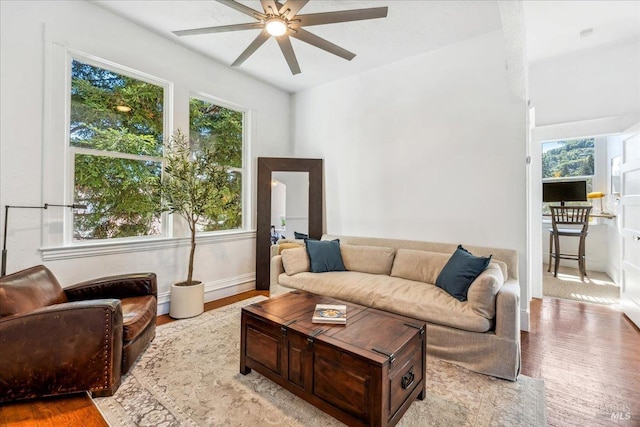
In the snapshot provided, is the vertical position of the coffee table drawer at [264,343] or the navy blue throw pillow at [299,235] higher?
the navy blue throw pillow at [299,235]

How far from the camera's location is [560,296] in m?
3.85

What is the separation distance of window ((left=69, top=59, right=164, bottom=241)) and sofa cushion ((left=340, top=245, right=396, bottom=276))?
226 centimetres

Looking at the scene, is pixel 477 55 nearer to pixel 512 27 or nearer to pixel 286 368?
pixel 512 27

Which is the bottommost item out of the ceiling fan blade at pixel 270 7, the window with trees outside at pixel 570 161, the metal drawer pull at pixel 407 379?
the metal drawer pull at pixel 407 379

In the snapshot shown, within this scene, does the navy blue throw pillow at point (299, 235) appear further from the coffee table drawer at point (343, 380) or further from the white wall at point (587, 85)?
the white wall at point (587, 85)

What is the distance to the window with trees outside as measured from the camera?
5.18m

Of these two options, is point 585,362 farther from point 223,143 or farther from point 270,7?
point 223,143

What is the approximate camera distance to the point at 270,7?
198cm

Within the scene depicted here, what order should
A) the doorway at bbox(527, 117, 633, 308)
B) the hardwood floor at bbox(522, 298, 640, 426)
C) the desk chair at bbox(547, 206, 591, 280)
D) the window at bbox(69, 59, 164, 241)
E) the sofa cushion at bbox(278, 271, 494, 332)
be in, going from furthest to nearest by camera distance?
the desk chair at bbox(547, 206, 591, 280) → the doorway at bbox(527, 117, 633, 308) → the window at bbox(69, 59, 164, 241) → the sofa cushion at bbox(278, 271, 494, 332) → the hardwood floor at bbox(522, 298, 640, 426)

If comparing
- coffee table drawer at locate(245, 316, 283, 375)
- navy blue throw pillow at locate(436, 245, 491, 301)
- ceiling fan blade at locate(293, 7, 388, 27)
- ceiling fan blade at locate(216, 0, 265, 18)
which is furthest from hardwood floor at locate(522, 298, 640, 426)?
ceiling fan blade at locate(216, 0, 265, 18)

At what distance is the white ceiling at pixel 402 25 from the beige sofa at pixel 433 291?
2329 mm

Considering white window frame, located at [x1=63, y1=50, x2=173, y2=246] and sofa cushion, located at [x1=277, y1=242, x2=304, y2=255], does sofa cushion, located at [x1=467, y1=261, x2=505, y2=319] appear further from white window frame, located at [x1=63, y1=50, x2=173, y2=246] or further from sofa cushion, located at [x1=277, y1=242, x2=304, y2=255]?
white window frame, located at [x1=63, y1=50, x2=173, y2=246]

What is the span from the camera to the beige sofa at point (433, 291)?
209 cm

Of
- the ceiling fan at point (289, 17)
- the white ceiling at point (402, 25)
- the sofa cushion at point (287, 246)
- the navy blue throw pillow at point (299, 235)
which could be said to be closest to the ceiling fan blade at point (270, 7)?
the ceiling fan at point (289, 17)
